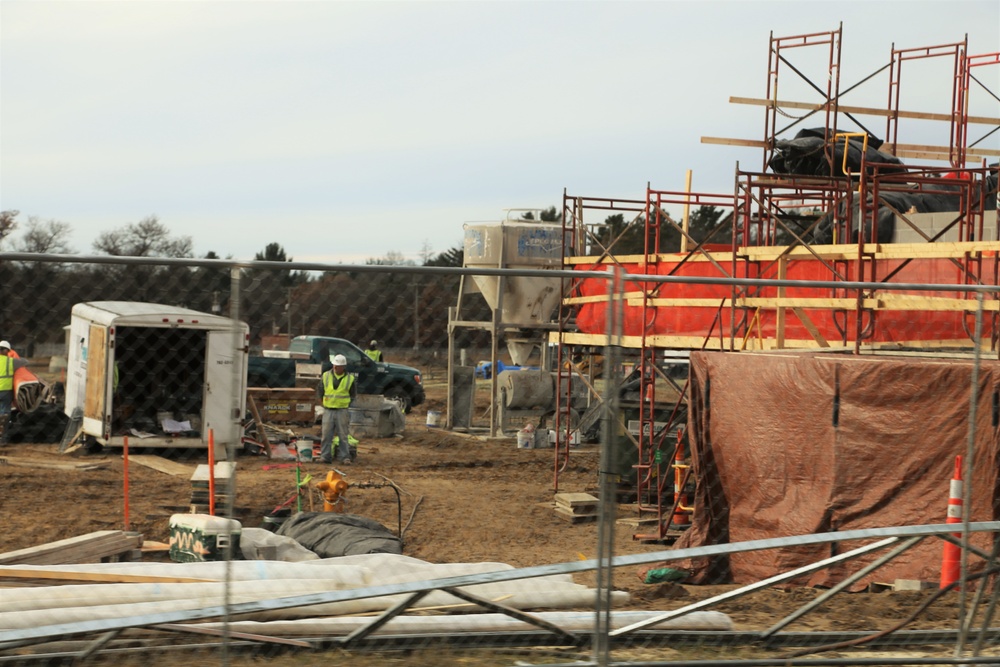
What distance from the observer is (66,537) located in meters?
9.59

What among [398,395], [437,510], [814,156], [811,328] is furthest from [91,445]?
[814,156]

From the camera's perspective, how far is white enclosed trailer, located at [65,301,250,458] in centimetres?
465

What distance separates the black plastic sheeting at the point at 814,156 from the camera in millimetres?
17031

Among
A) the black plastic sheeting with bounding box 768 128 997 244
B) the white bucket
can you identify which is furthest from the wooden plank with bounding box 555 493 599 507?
the white bucket

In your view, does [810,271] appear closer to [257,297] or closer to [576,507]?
[576,507]

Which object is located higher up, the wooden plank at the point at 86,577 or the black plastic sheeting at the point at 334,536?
the wooden plank at the point at 86,577

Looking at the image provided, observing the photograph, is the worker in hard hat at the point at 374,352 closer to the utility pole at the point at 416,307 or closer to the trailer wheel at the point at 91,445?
the utility pole at the point at 416,307

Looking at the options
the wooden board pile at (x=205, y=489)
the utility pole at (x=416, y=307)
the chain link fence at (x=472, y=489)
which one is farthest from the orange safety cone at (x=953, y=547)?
the wooden board pile at (x=205, y=489)

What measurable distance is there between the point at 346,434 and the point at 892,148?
14.4 metres

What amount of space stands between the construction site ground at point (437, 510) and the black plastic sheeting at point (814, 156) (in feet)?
21.0

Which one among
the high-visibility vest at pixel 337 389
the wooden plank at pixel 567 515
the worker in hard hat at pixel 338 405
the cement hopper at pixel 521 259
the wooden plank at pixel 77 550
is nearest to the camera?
the worker in hard hat at pixel 338 405

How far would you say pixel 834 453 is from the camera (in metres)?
10.1

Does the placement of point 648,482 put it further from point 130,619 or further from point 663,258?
point 130,619

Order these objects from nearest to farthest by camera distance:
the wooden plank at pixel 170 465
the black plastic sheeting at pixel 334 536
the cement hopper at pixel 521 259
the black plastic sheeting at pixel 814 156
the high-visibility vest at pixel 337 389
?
the high-visibility vest at pixel 337 389 → the wooden plank at pixel 170 465 → the black plastic sheeting at pixel 334 536 → the black plastic sheeting at pixel 814 156 → the cement hopper at pixel 521 259
